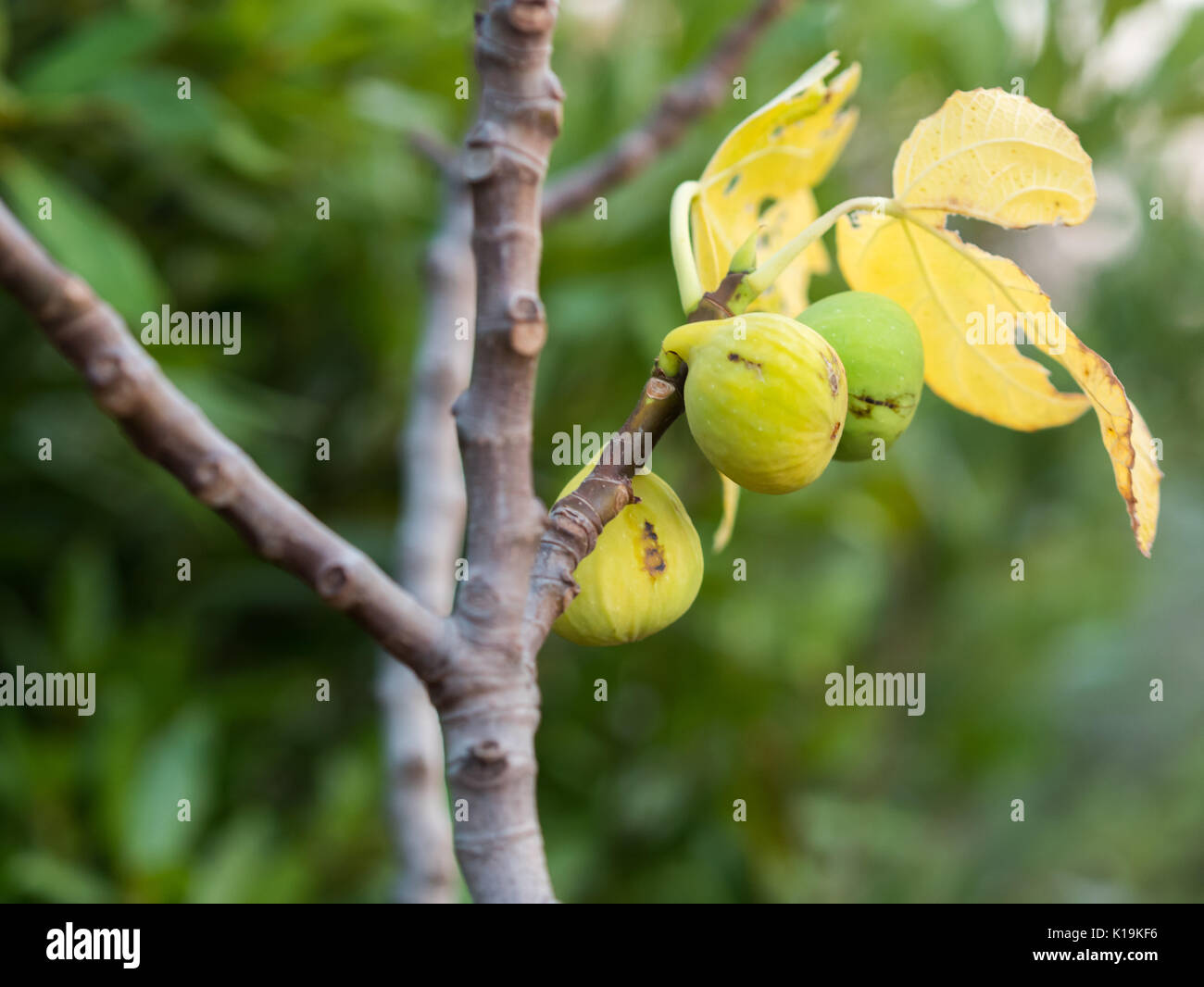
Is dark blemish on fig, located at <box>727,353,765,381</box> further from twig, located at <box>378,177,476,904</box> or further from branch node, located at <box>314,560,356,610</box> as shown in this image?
twig, located at <box>378,177,476,904</box>

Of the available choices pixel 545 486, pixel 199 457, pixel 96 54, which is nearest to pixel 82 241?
pixel 96 54

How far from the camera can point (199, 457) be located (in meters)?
0.37

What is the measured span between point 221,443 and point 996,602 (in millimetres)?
2216

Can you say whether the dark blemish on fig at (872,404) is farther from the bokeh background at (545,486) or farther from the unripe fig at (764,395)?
the bokeh background at (545,486)

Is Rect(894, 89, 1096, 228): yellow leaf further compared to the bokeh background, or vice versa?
the bokeh background

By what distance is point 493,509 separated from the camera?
0.39 meters

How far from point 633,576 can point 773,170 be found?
21 centimetres

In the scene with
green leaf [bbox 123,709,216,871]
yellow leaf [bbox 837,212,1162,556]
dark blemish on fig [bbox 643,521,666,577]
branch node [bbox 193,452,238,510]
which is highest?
yellow leaf [bbox 837,212,1162,556]

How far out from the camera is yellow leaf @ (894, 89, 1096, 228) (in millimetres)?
401

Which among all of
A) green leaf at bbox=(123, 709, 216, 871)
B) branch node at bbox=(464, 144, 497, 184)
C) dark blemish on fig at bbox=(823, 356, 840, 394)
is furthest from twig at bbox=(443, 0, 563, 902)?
green leaf at bbox=(123, 709, 216, 871)

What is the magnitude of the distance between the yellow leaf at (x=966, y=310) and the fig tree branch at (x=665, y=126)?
753mm

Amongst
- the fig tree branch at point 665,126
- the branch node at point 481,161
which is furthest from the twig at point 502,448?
the fig tree branch at point 665,126
